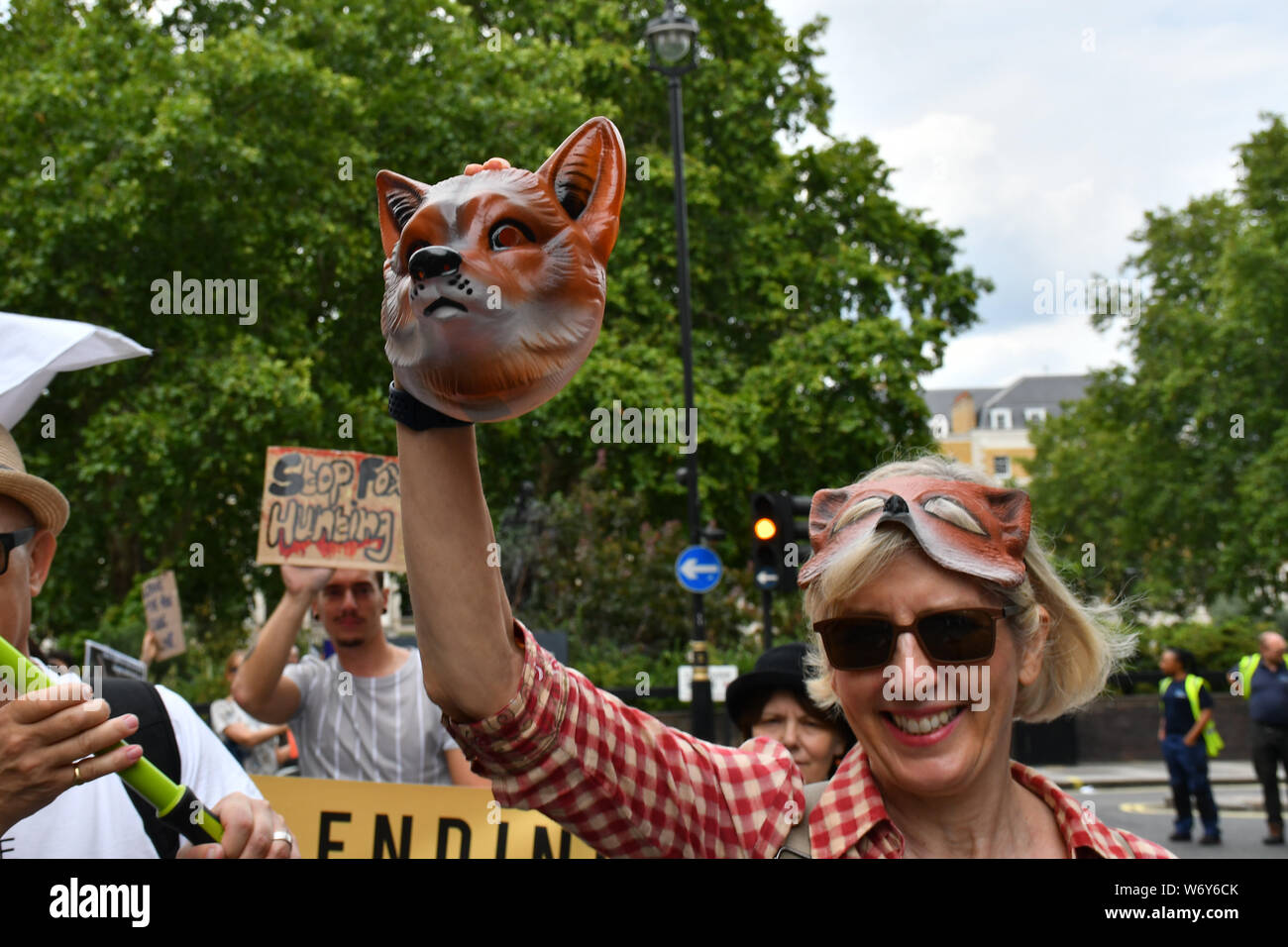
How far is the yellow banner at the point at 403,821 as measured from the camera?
12.4 ft

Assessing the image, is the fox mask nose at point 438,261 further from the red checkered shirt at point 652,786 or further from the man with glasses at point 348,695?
the man with glasses at point 348,695

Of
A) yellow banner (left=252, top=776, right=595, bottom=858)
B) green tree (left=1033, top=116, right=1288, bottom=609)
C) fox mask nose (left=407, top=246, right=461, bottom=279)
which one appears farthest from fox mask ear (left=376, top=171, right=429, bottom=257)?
green tree (left=1033, top=116, right=1288, bottom=609)

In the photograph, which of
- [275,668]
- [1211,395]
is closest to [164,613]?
[275,668]

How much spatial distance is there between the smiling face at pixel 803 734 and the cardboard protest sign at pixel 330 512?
4.88 feet

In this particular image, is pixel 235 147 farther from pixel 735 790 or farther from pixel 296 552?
pixel 735 790

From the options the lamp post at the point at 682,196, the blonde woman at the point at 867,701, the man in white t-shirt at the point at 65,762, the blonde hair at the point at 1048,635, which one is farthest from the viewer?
the lamp post at the point at 682,196

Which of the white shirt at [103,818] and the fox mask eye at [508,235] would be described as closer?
the fox mask eye at [508,235]

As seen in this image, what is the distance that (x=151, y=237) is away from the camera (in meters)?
15.6

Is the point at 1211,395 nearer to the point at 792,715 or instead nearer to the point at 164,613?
the point at 164,613

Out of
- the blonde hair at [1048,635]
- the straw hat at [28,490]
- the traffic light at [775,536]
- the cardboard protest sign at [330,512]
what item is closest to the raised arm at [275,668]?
the cardboard protest sign at [330,512]

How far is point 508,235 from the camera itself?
1181mm

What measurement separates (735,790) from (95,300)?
51.8ft

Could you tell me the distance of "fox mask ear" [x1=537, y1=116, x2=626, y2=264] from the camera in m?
1.24
